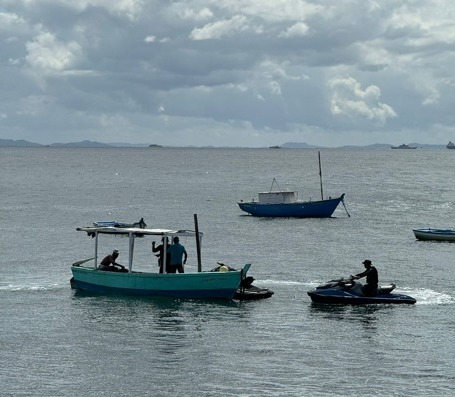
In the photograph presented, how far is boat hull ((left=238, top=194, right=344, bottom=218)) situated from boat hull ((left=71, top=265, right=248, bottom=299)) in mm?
50229

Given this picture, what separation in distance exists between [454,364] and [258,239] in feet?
134

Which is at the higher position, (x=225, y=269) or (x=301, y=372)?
(x=225, y=269)

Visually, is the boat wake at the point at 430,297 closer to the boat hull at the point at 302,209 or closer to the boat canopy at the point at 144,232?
the boat canopy at the point at 144,232

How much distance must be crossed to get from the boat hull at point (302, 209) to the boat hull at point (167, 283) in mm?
50229

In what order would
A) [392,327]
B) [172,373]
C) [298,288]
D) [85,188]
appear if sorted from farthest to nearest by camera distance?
[85,188] → [298,288] → [392,327] → [172,373]

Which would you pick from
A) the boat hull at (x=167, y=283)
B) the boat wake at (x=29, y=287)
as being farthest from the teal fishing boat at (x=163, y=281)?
the boat wake at (x=29, y=287)

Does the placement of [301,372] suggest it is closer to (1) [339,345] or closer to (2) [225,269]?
(1) [339,345]

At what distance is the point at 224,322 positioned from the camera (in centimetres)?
3791

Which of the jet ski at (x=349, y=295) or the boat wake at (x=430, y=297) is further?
the boat wake at (x=430, y=297)

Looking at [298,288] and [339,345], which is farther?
[298,288]

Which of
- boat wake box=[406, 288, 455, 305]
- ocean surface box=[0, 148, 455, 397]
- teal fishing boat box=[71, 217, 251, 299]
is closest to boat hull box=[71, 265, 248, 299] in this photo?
teal fishing boat box=[71, 217, 251, 299]

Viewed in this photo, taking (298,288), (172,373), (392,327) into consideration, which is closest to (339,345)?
(392,327)

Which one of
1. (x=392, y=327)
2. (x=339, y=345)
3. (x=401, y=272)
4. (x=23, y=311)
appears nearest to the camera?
(x=339, y=345)

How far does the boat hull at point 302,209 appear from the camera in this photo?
92.4m
